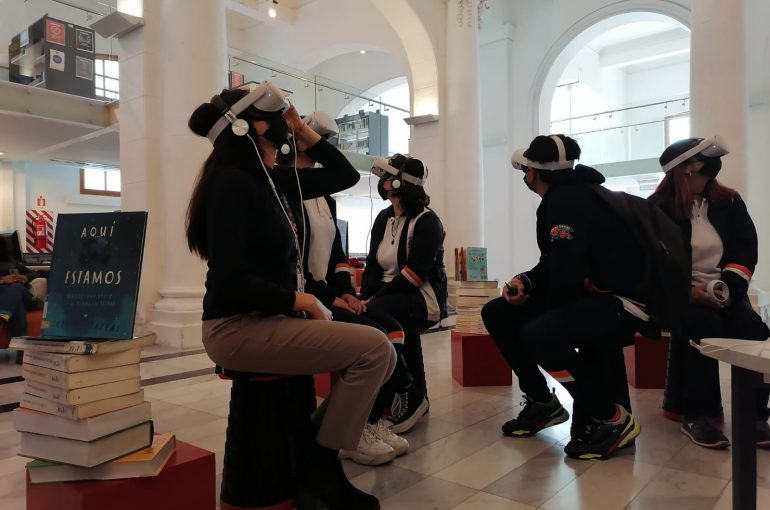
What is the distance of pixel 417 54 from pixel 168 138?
5.17 metres

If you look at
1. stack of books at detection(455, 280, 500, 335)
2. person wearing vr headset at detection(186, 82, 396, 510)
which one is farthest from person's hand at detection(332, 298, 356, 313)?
stack of books at detection(455, 280, 500, 335)

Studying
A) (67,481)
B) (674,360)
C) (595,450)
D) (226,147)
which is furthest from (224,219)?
(674,360)

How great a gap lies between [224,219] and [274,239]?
0.59 ft

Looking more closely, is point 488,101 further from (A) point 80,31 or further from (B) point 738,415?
(B) point 738,415


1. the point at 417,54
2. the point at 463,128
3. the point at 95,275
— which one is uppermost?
the point at 417,54

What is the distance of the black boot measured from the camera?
1.83 metres

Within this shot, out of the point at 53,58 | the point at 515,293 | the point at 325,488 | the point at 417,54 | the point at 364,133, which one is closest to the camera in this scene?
the point at 325,488

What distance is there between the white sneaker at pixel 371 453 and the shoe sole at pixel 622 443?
79 centimetres

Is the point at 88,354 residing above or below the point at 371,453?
above

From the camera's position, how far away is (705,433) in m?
2.55

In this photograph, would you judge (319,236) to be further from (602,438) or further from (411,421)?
(602,438)

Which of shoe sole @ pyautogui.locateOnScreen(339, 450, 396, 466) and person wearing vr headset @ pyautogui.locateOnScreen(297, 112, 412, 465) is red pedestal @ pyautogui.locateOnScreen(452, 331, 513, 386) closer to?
person wearing vr headset @ pyautogui.locateOnScreen(297, 112, 412, 465)

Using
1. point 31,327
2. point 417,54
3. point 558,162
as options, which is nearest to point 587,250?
point 558,162

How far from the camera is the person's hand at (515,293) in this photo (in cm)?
277
